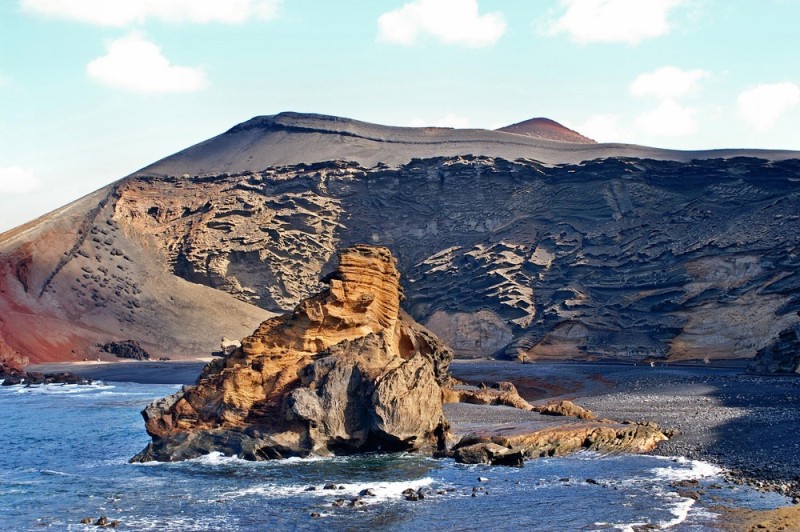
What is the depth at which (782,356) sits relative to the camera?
6619cm

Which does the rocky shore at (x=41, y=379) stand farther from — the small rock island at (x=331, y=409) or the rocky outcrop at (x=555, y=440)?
the rocky outcrop at (x=555, y=440)

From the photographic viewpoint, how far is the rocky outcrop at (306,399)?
3033 centimetres

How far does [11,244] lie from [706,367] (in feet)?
255

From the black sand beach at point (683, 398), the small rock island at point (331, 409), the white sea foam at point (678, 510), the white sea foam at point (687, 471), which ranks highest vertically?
the small rock island at point (331, 409)

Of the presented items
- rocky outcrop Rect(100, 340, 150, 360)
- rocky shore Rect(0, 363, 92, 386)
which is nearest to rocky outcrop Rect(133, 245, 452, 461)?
rocky shore Rect(0, 363, 92, 386)

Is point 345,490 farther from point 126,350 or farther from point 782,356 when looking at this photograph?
point 126,350

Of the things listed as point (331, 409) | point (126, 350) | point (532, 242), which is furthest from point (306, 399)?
point (532, 242)

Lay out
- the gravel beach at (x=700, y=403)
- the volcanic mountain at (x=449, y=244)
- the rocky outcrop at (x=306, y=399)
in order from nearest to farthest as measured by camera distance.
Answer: the rocky outcrop at (x=306, y=399), the gravel beach at (x=700, y=403), the volcanic mountain at (x=449, y=244)

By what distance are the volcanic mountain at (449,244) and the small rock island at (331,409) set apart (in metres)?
52.7

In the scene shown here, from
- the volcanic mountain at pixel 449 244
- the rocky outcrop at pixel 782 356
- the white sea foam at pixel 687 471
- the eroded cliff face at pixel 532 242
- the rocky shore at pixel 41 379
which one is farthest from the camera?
the volcanic mountain at pixel 449 244

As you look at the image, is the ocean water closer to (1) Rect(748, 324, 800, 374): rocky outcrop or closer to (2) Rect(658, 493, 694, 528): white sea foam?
(2) Rect(658, 493, 694, 528): white sea foam

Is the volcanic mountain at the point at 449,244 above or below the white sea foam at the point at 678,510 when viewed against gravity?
above

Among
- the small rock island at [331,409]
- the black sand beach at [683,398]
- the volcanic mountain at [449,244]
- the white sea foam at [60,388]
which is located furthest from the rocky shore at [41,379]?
the small rock island at [331,409]

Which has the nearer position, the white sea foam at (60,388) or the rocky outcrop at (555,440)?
the rocky outcrop at (555,440)
